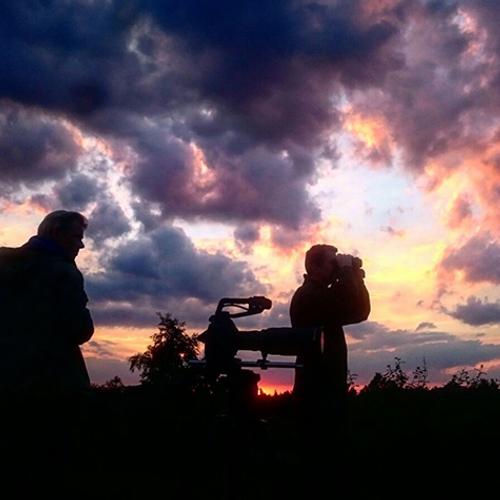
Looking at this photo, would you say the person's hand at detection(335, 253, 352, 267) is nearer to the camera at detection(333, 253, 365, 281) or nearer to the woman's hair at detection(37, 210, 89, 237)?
the camera at detection(333, 253, 365, 281)

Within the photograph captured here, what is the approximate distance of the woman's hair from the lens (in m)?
4.52

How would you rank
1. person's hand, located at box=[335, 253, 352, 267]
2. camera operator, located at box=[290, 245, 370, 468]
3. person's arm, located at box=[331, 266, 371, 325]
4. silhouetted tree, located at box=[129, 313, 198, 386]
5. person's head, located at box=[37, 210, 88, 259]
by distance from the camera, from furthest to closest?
silhouetted tree, located at box=[129, 313, 198, 386]
person's hand, located at box=[335, 253, 352, 267]
person's arm, located at box=[331, 266, 371, 325]
camera operator, located at box=[290, 245, 370, 468]
person's head, located at box=[37, 210, 88, 259]

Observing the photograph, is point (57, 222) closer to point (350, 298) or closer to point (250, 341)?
point (250, 341)

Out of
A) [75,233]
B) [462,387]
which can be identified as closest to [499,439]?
[462,387]

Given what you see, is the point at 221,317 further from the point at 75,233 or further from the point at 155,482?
the point at 155,482

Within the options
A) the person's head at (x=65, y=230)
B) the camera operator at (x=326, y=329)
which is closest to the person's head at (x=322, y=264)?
the camera operator at (x=326, y=329)

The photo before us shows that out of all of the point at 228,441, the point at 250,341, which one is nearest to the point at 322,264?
the point at 250,341

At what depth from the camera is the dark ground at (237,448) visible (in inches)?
161

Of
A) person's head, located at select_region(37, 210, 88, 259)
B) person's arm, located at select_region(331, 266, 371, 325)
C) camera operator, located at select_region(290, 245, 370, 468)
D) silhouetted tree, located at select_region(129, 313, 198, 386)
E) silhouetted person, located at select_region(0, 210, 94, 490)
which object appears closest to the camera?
silhouetted person, located at select_region(0, 210, 94, 490)

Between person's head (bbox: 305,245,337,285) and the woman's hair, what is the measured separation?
1.92 metres

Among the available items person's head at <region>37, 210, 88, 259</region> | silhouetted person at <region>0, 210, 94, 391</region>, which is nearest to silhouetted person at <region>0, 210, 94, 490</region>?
silhouetted person at <region>0, 210, 94, 391</region>

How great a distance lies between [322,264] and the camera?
5555mm

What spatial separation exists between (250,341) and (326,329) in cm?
102

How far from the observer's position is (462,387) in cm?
884
